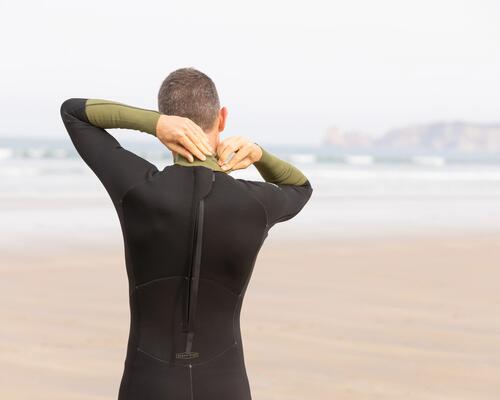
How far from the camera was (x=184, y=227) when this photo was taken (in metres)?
2.50

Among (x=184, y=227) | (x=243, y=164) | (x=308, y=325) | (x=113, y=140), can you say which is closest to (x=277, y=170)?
(x=243, y=164)

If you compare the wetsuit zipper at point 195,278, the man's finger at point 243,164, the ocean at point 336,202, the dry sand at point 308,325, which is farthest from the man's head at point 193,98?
the ocean at point 336,202

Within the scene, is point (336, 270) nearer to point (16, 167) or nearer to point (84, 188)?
point (84, 188)

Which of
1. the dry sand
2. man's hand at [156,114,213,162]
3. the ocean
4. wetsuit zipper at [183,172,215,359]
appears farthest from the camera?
the ocean

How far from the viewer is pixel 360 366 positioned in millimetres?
6367

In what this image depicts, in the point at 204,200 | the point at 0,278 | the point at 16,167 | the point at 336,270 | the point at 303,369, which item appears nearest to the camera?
the point at 204,200

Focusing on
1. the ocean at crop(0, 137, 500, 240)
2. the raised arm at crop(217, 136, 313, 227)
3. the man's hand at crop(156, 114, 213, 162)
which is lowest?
the raised arm at crop(217, 136, 313, 227)

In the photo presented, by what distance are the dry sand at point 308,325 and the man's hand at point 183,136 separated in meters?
3.54

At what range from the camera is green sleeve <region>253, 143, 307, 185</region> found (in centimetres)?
275

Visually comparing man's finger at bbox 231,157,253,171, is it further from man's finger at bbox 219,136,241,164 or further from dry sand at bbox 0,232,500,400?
dry sand at bbox 0,232,500,400

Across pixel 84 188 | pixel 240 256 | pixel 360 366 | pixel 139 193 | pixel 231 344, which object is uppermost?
pixel 84 188

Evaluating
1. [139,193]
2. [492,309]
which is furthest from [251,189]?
[492,309]

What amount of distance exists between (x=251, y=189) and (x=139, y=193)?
1.06 feet

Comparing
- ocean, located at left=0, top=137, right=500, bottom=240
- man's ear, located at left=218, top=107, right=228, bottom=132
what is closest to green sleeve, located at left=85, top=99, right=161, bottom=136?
man's ear, located at left=218, top=107, right=228, bottom=132
